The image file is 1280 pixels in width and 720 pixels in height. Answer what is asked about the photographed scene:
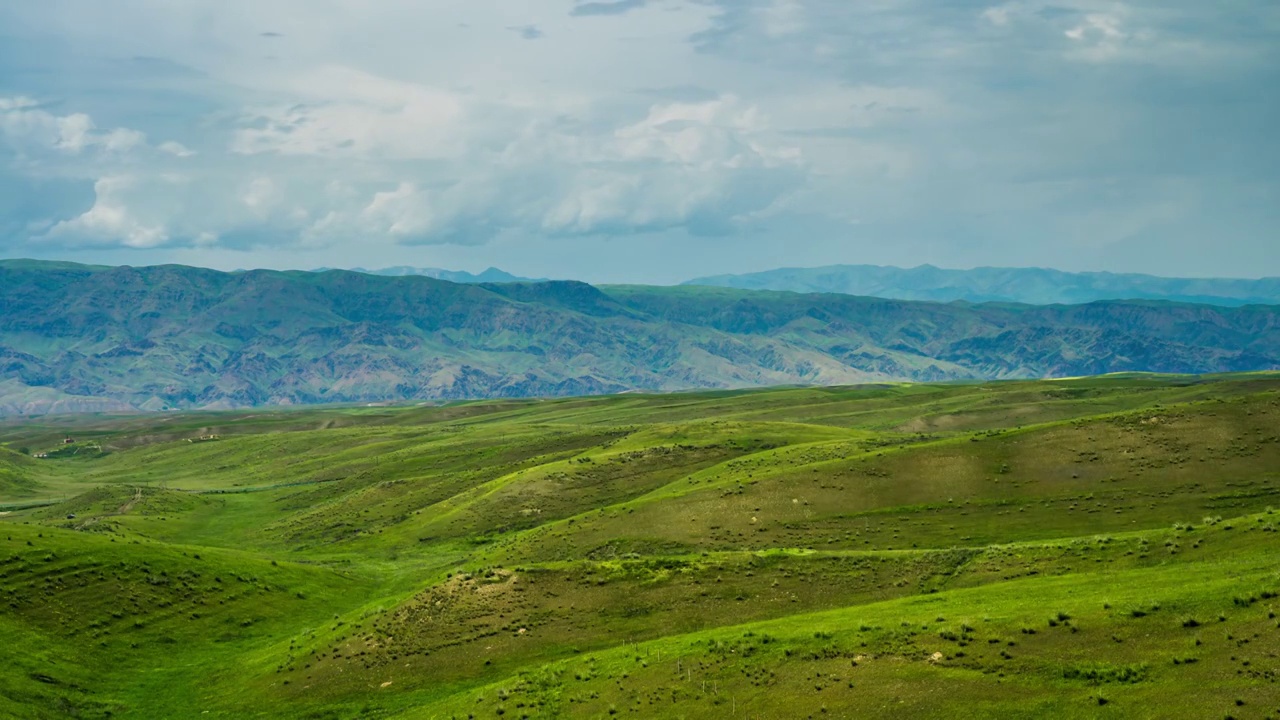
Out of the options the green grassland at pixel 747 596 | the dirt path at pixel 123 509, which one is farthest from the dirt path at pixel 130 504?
the green grassland at pixel 747 596

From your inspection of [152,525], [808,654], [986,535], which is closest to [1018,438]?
[986,535]

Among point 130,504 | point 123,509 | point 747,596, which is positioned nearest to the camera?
point 747,596

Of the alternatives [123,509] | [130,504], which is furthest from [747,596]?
[130,504]

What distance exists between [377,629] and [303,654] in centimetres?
486

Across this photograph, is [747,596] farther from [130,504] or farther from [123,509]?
[130,504]

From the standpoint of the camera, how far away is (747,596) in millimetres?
72438

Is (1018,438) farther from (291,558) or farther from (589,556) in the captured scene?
(291,558)

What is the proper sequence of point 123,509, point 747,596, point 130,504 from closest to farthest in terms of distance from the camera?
1. point 747,596
2. point 123,509
3. point 130,504

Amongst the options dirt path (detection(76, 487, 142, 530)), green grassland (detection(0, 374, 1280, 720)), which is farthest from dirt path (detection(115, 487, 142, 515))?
green grassland (detection(0, 374, 1280, 720))

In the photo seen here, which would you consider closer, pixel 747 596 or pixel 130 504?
pixel 747 596

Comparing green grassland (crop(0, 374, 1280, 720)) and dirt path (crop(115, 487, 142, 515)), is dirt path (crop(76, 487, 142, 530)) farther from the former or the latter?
green grassland (crop(0, 374, 1280, 720))

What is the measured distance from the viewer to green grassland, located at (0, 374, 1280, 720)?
4641cm

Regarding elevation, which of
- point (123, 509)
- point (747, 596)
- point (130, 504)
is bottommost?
point (123, 509)

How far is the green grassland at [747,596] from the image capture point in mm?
46406
